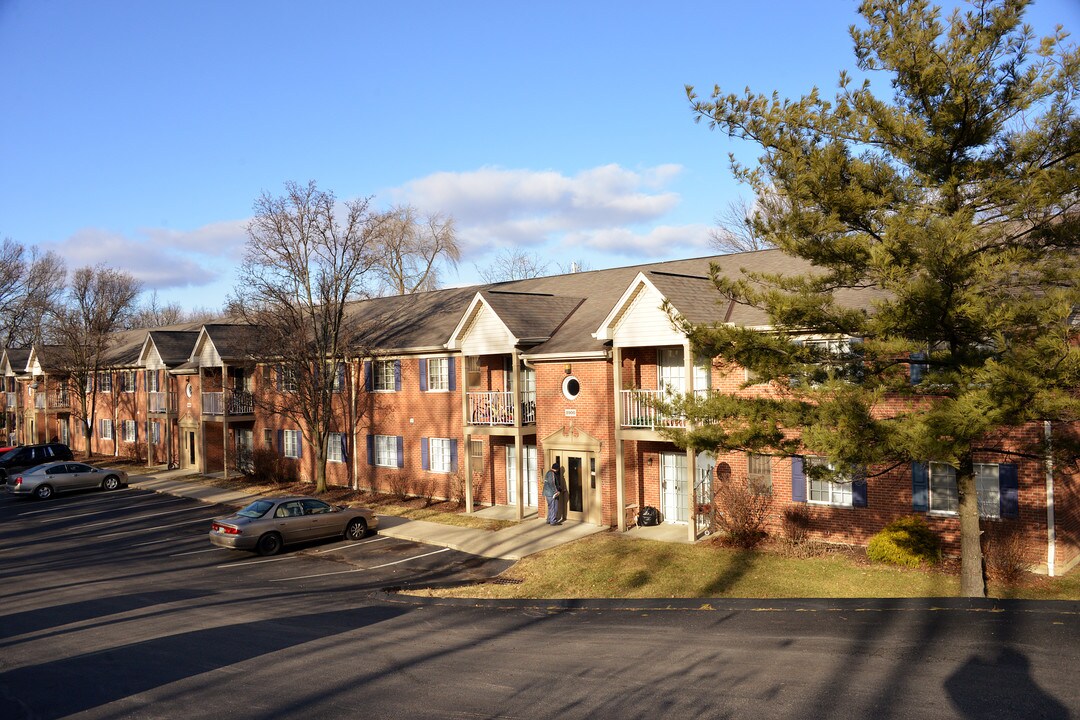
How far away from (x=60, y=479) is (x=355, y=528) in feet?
61.0

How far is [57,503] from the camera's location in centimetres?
3166

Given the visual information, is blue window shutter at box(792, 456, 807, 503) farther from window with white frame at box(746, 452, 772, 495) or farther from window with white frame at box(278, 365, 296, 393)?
window with white frame at box(278, 365, 296, 393)

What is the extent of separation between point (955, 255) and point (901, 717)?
20.7 ft

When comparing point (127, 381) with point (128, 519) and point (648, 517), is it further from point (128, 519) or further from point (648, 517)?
point (648, 517)

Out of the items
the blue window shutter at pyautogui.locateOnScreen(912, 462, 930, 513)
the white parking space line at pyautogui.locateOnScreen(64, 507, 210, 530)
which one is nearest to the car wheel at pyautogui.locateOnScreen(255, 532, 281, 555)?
the white parking space line at pyautogui.locateOnScreen(64, 507, 210, 530)

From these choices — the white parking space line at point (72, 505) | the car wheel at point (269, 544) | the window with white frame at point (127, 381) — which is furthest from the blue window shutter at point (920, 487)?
the window with white frame at point (127, 381)

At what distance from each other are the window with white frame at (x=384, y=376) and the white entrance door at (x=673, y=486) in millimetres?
11781

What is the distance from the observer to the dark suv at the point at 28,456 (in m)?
38.1

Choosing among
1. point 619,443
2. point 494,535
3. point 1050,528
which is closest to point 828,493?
point 1050,528

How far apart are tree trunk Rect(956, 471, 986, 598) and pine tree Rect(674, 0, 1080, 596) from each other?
0.03m

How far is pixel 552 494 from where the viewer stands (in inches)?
869

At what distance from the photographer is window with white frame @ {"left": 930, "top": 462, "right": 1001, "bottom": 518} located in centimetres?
1616

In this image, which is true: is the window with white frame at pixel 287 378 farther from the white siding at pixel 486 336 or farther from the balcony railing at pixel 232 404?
the white siding at pixel 486 336

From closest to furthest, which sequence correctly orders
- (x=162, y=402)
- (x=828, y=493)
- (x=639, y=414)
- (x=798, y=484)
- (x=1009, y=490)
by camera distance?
(x=1009, y=490) → (x=828, y=493) → (x=798, y=484) → (x=639, y=414) → (x=162, y=402)
